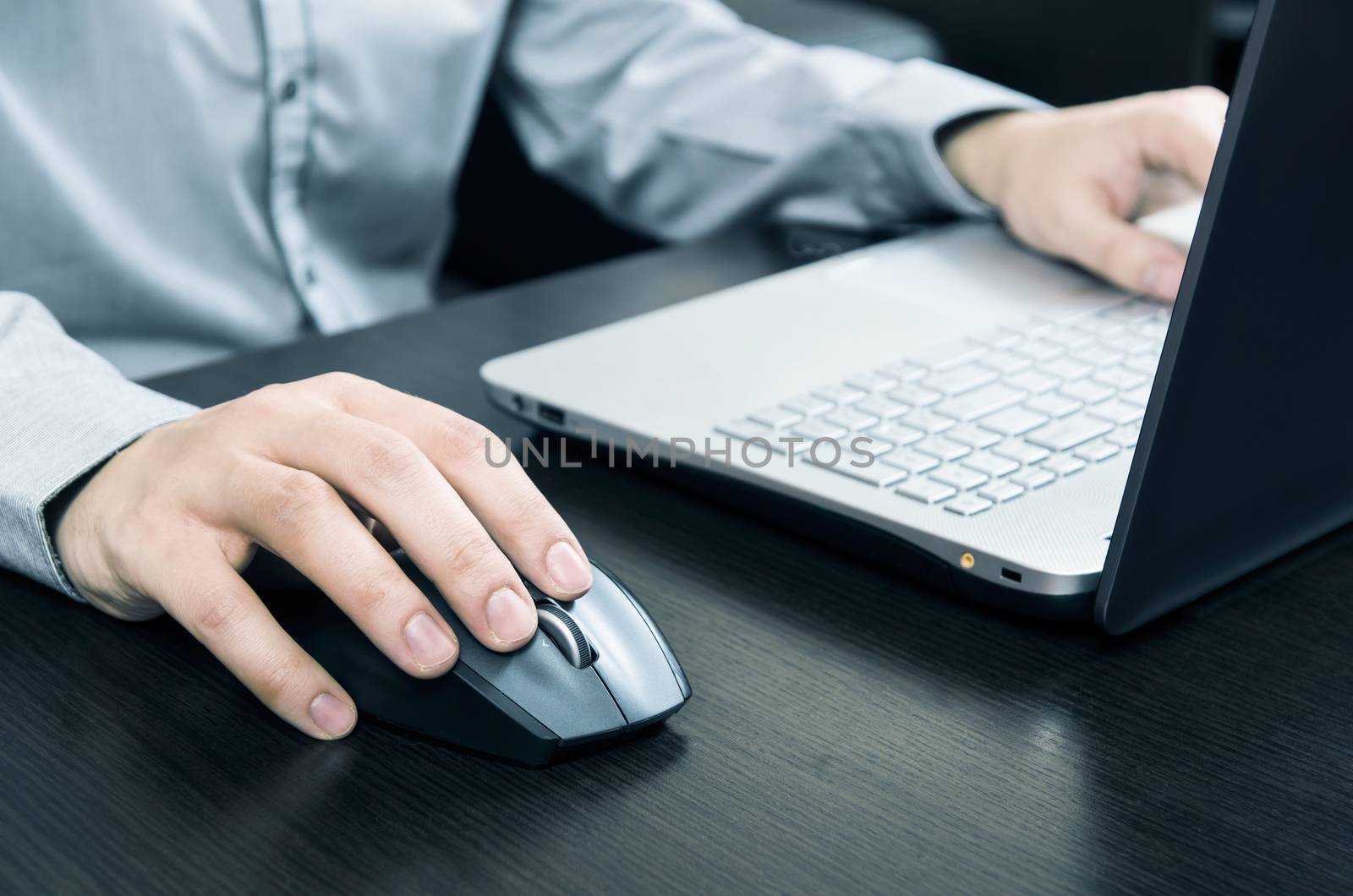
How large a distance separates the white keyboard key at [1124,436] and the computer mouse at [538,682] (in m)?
0.21

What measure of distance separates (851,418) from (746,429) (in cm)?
4

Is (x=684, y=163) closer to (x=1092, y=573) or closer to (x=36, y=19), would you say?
(x=36, y=19)

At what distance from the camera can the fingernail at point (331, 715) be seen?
37 cm

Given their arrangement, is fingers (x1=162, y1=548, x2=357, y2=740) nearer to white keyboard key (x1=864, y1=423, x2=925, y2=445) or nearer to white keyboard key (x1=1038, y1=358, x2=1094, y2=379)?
white keyboard key (x1=864, y1=423, x2=925, y2=445)

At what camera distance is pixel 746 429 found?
19.7 inches

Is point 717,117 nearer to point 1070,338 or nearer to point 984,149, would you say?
point 984,149

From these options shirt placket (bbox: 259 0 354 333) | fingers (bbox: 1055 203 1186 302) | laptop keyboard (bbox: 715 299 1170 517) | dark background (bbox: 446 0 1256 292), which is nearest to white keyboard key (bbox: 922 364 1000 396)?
laptop keyboard (bbox: 715 299 1170 517)

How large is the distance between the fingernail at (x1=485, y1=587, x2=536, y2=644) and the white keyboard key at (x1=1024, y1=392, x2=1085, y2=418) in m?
0.24

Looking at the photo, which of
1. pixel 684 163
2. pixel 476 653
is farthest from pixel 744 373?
pixel 684 163

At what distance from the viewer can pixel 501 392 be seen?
1.85ft

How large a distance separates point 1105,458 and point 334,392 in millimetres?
289

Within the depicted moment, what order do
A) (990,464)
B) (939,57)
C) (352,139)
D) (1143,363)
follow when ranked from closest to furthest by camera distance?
(990,464)
(1143,363)
(352,139)
(939,57)

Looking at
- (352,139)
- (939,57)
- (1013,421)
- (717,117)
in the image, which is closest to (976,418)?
(1013,421)

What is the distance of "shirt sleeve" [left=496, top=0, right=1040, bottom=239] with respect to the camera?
2.69 ft
